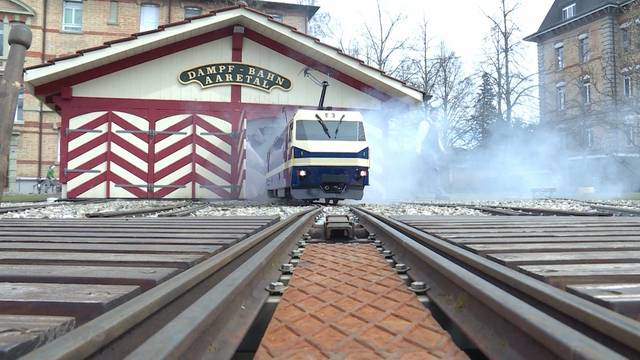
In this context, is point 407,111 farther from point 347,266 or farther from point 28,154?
point 28,154

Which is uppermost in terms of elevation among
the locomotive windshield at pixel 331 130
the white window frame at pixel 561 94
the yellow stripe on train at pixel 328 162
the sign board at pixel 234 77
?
the white window frame at pixel 561 94

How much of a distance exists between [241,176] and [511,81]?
20920 mm

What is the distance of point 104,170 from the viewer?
418 inches

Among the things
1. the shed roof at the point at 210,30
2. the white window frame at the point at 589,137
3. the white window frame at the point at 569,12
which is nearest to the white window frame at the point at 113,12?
the shed roof at the point at 210,30

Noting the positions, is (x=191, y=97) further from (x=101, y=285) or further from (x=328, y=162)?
(x=101, y=285)

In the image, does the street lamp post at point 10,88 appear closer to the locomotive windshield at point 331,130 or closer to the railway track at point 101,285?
the railway track at point 101,285

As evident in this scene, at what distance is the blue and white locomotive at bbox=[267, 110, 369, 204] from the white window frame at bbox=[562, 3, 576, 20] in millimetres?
32590

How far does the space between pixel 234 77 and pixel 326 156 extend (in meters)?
3.98

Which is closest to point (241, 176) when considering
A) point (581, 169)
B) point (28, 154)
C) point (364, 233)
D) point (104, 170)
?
point (104, 170)

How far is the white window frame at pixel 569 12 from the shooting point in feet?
111

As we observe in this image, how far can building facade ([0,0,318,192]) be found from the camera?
2447 cm

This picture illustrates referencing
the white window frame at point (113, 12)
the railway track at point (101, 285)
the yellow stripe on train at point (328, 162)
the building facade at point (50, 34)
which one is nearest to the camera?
the railway track at point (101, 285)

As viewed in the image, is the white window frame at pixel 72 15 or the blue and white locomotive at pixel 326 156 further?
the white window frame at pixel 72 15

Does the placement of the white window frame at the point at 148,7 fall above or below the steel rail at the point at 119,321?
above
